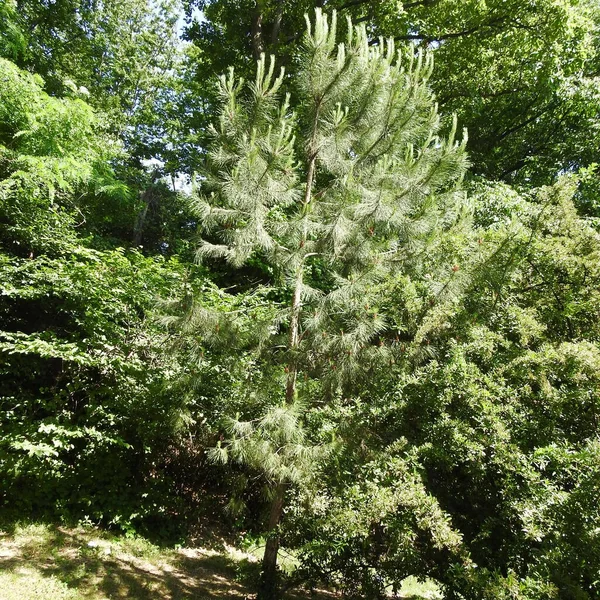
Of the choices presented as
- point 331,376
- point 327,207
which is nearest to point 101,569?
point 331,376

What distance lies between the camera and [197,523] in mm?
6016

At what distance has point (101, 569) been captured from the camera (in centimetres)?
443

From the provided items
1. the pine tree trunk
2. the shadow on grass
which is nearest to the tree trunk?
the pine tree trunk

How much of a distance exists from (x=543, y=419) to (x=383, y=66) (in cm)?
349

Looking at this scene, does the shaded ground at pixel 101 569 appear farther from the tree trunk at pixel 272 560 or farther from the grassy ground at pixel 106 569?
the tree trunk at pixel 272 560

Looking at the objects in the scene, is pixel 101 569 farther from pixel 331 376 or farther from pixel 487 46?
pixel 487 46

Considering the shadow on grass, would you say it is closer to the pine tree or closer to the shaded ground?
the shaded ground

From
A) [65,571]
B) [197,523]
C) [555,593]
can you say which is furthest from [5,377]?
[555,593]

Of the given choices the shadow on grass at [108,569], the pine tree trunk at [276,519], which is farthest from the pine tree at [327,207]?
the shadow on grass at [108,569]

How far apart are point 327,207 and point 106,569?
456cm

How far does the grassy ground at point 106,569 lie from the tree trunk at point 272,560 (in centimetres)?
60

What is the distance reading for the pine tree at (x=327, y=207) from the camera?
360cm

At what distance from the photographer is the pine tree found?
11.8 ft

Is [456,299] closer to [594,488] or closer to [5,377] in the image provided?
[594,488]
